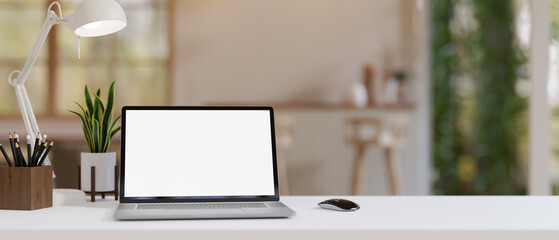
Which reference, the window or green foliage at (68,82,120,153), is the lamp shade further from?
the window

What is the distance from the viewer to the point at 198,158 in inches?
62.5

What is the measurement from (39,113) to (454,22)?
4.37 metres

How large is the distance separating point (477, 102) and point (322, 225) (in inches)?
217

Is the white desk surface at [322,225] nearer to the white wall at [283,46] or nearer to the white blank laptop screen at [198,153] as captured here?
the white blank laptop screen at [198,153]

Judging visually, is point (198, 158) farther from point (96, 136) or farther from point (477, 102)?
point (477, 102)

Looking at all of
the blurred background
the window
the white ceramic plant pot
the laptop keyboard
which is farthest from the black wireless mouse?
the window

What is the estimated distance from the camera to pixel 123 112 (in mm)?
1595

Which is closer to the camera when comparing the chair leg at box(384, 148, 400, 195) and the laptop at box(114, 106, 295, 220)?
the laptop at box(114, 106, 295, 220)

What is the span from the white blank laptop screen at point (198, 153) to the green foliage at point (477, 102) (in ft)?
16.8

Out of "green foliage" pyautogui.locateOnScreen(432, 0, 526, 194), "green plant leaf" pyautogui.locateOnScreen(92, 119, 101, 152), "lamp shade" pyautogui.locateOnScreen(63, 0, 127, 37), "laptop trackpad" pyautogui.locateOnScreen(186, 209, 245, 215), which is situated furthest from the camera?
"green foliage" pyautogui.locateOnScreen(432, 0, 526, 194)

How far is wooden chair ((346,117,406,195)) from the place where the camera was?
16.9 ft

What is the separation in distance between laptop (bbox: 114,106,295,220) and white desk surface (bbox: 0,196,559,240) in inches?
4.3

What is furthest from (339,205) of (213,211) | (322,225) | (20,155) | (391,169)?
(391,169)

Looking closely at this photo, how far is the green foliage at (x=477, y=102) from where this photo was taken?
20.4 ft
